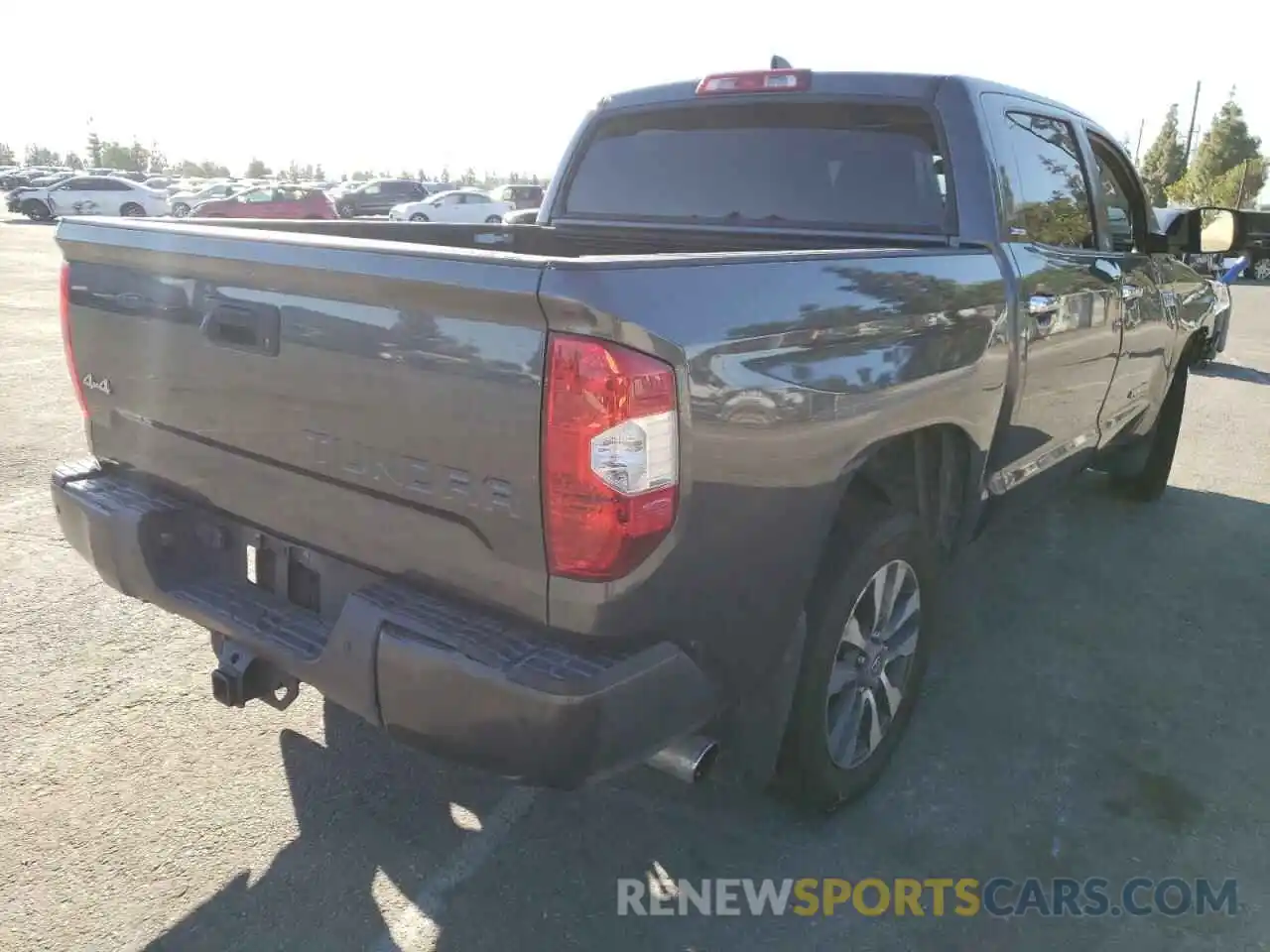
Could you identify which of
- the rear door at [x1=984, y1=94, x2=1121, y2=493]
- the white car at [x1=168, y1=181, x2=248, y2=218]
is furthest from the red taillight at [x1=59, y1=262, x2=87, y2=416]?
the white car at [x1=168, y1=181, x2=248, y2=218]

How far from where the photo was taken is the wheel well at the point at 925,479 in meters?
2.81

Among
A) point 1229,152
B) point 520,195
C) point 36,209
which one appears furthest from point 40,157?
point 1229,152

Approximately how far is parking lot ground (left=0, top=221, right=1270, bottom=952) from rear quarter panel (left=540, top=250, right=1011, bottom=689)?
81 cm

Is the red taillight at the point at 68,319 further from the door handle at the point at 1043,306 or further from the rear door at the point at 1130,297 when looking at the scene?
the rear door at the point at 1130,297

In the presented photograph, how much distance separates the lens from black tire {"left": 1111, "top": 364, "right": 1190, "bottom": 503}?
19.3ft

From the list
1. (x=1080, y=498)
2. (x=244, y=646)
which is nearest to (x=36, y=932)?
(x=244, y=646)

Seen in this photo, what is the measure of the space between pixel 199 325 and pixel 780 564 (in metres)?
1.52

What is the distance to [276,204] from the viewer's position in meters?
27.4

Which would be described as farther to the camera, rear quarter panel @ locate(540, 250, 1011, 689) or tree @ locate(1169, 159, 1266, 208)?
tree @ locate(1169, 159, 1266, 208)

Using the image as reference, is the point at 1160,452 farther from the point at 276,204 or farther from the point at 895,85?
the point at 276,204

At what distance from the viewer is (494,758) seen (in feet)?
6.56

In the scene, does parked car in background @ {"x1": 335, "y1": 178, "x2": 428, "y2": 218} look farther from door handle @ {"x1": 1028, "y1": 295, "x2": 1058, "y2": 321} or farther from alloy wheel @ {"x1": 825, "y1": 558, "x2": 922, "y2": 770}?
alloy wheel @ {"x1": 825, "y1": 558, "x2": 922, "y2": 770}

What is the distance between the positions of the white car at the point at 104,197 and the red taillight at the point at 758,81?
33.4 metres

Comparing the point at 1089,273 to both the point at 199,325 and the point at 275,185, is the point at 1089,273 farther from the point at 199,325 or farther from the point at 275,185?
the point at 275,185
